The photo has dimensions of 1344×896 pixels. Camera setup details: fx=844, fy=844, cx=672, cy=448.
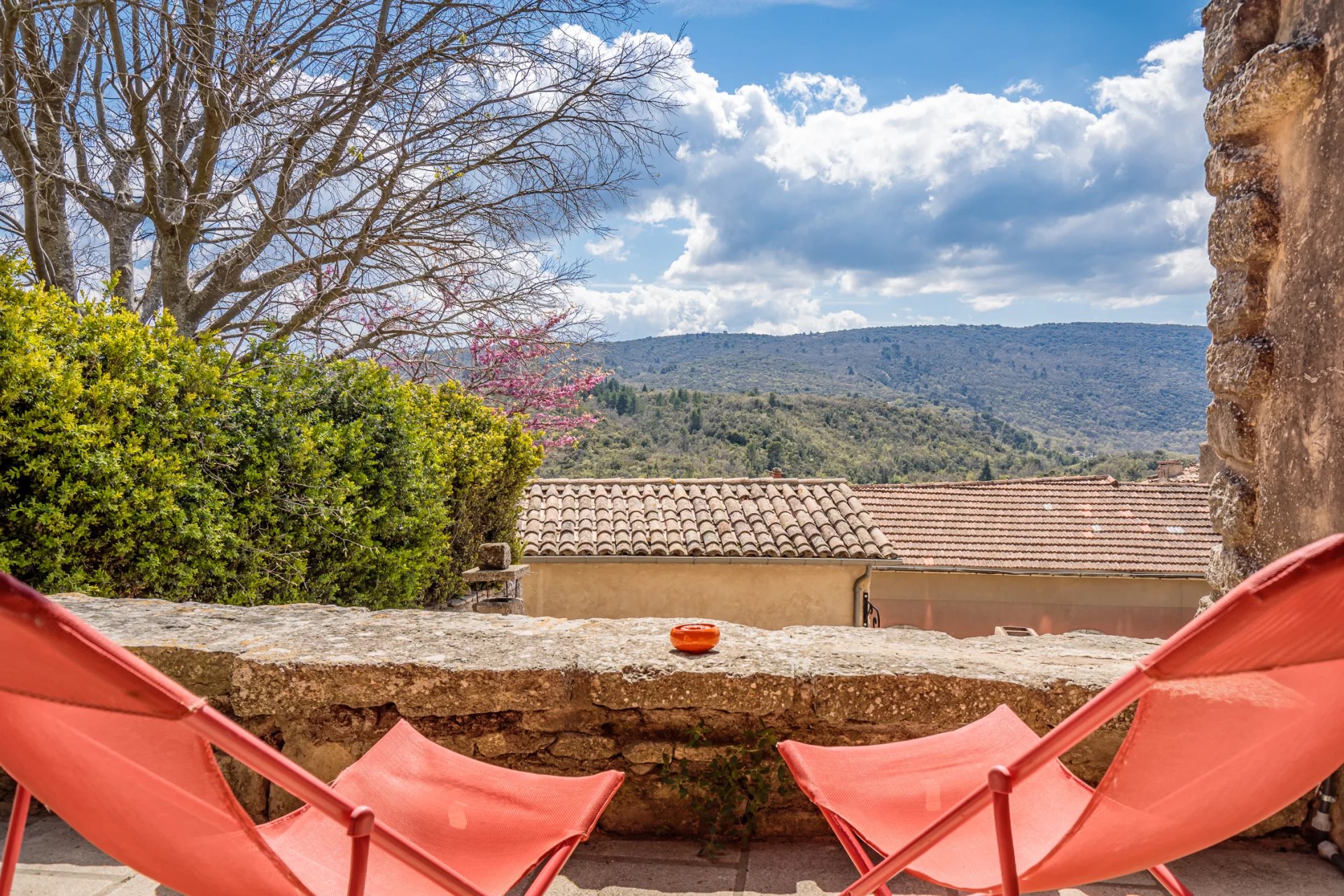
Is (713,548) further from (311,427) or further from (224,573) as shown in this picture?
(224,573)

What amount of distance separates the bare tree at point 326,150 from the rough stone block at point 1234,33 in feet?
15.5

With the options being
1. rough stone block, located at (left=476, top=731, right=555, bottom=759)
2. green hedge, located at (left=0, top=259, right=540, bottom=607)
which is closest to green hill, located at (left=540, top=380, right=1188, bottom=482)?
green hedge, located at (left=0, top=259, right=540, bottom=607)

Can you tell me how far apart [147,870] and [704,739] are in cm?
131

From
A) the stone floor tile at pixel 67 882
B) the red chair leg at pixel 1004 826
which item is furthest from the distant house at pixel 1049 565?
the red chair leg at pixel 1004 826

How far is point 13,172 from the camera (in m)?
5.45

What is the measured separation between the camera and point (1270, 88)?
2035mm

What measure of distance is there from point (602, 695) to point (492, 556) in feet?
18.3

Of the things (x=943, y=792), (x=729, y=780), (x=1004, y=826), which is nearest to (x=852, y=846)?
(x=943, y=792)

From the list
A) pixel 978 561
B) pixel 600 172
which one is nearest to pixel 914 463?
pixel 978 561

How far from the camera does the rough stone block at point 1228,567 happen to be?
2264mm

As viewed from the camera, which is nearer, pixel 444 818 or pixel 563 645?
pixel 444 818

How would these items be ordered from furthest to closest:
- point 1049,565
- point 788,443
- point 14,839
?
point 788,443 < point 1049,565 < point 14,839

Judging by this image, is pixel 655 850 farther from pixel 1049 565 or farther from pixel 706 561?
pixel 1049 565

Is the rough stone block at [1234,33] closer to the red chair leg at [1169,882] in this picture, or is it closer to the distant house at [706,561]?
the red chair leg at [1169,882]
